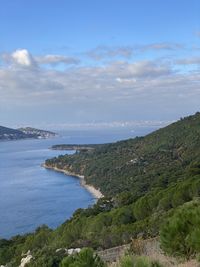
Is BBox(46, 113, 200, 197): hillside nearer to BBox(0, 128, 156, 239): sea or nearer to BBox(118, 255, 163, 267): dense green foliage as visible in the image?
BBox(0, 128, 156, 239): sea

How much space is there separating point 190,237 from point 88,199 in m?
55.9

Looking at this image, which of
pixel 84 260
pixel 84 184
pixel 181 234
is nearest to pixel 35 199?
pixel 84 184

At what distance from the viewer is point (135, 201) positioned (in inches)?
1219

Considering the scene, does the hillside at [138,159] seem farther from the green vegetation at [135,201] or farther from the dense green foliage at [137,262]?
the dense green foliage at [137,262]

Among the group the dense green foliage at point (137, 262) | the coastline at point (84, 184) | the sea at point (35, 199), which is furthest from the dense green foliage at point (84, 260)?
the coastline at point (84, 184)

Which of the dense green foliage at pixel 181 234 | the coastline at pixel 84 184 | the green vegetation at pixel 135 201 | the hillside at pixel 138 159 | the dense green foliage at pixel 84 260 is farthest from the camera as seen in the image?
the coastline at pixel 84 184

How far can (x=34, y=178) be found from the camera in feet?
262

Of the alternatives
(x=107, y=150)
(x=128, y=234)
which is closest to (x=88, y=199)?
(x=107, y=150)

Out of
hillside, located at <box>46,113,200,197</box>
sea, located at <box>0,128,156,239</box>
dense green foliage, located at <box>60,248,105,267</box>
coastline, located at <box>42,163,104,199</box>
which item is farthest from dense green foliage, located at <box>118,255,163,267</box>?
coastline, located at <box>42,163,104,199</box>

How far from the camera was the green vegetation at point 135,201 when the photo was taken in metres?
6.67

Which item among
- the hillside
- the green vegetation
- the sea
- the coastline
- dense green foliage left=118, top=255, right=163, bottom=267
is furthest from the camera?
the coastline

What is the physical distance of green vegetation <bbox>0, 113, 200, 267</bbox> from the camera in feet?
21.9

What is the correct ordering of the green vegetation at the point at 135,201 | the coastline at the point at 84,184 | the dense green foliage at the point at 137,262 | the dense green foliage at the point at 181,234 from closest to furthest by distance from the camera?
1. the dense green foliage at the point at 137,262
2. the dense green foliage at the point at 181,234
3. the green vegetation at the point at 135,201
4. the coastline at the point at 84,184

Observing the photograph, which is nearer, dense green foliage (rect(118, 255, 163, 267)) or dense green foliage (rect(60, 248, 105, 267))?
dense green foliage (rect(118, 255, 163, 267))
